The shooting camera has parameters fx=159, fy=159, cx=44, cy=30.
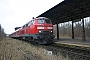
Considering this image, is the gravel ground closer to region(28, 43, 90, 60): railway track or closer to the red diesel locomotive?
region(28, 43, 90, 60): railway track

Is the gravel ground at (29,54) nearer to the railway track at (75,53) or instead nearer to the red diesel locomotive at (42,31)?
the railway track at (75,53)

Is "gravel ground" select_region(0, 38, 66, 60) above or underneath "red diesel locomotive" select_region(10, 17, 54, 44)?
underneath

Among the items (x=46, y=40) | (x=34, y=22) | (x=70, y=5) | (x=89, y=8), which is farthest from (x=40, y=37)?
(x=89, y=8)

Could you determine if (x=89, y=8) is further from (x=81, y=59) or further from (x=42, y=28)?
(x=81, y=59)

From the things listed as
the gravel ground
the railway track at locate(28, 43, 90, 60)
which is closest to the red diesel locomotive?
the gravel ground

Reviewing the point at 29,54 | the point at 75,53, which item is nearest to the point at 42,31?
the point at 29,54

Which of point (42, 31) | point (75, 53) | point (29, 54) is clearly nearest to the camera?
point (29, 54)

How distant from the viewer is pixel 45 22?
1680 cm

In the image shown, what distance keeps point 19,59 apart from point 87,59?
349 cm

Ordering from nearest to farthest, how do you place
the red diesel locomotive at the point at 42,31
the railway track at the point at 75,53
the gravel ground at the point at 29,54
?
the gravel ground at the point at 29,54 → the railway track at the point at 75,53 → the red diesel locomotive at the point at 42,31

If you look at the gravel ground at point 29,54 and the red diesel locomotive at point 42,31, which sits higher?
the red diesel locomotive at point 42,31

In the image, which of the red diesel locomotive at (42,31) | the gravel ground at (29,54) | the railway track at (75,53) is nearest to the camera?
the gravel ground at (29,54)

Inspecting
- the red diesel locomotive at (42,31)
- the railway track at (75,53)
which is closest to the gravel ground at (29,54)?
the railway track at (75,53)

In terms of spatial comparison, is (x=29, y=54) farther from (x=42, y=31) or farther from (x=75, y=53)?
(x=42, y=31)
